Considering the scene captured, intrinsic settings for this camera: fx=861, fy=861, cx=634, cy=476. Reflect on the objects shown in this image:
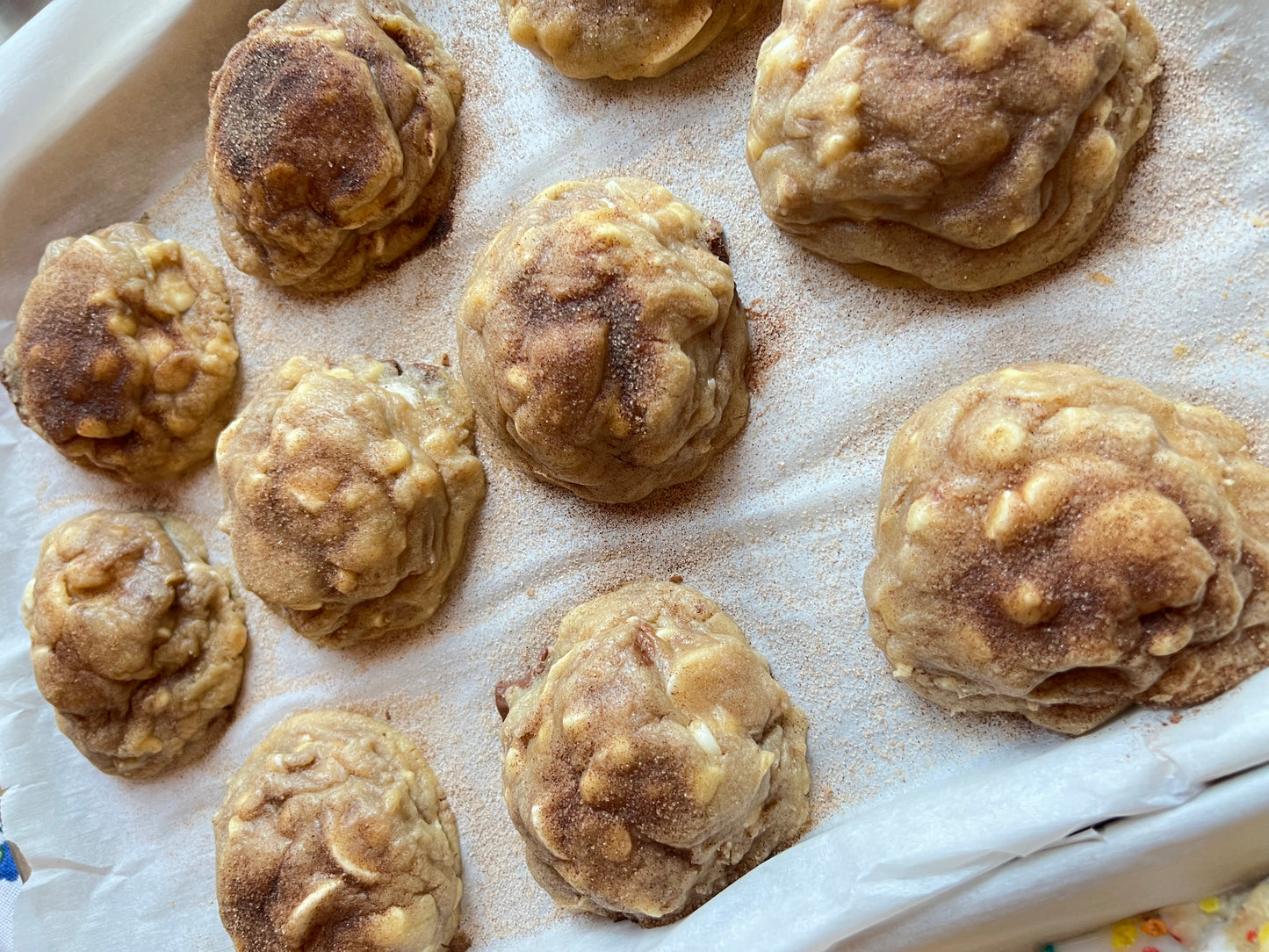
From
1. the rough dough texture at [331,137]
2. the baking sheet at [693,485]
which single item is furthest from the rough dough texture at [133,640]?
the rough dough texture at [331,137]

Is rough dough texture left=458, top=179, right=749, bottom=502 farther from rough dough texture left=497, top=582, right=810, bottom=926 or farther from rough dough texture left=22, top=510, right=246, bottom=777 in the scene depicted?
rough dough texture left=22, top=510, right=246, bottom=777

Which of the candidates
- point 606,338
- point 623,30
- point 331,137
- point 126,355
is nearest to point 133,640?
point 126,355

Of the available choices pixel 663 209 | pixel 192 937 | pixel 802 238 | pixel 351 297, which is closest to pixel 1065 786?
pixel 802 238

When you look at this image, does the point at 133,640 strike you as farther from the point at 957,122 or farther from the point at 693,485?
the point at 957,122

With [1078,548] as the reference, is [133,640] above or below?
above

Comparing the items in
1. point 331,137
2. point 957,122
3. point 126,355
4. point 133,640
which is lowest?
point 133,640

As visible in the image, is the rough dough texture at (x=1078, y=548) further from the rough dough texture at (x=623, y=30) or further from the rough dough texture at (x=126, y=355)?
the rough dough texture at (x=126, y=355)
